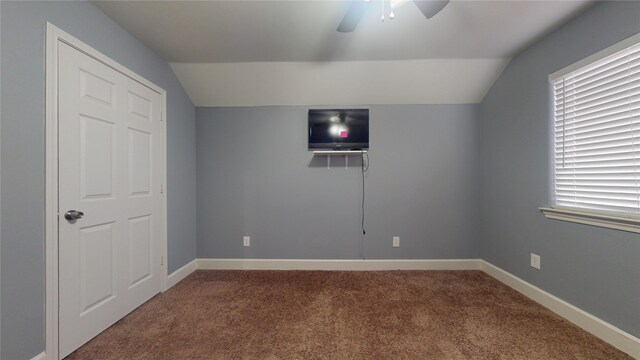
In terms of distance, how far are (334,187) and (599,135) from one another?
2309 mm

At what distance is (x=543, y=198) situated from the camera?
7.11 feet

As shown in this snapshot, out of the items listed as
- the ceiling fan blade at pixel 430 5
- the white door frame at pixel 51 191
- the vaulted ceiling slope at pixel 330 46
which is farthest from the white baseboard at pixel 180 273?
the ceiling fan blade at pixel 430 5

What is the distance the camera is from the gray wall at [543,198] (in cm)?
160

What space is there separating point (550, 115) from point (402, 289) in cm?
210

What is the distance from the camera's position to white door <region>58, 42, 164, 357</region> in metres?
1.56

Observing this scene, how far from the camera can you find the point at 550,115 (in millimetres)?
2105

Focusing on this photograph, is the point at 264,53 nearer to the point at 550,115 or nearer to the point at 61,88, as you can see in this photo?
the point at 61,88

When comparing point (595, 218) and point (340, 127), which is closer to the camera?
point (595, 218)

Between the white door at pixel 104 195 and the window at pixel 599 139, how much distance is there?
363 cm

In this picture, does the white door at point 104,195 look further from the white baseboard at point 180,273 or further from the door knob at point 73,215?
the white baseboard at point 180,273

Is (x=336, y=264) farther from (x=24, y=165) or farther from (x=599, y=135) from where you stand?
(x=24, y=165)

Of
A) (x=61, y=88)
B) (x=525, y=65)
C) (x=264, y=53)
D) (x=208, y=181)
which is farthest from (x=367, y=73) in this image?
(x=61, y=88)

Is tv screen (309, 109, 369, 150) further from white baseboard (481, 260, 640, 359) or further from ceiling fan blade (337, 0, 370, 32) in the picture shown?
white baseboard (481, 260, 640, 359)

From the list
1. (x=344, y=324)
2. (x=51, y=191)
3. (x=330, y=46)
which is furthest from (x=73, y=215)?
(x=330, y=46)
